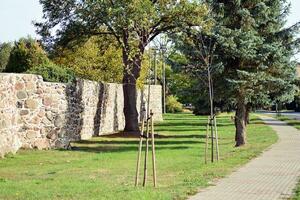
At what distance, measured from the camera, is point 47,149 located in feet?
63.6

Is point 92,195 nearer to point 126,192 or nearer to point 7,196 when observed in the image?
point 126,192

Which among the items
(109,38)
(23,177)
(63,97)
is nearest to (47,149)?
(63,97)

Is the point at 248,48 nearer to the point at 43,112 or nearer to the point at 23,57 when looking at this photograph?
the point at 43,112

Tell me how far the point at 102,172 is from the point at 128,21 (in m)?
12.3

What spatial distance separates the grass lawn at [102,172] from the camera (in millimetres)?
9844

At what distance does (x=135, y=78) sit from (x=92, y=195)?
2051 cm

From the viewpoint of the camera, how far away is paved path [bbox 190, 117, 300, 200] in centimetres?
1003

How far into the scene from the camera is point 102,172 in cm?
1360

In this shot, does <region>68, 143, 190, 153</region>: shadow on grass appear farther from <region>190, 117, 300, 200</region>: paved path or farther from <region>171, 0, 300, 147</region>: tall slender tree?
<region>190, 117, 300, 200</region>: paved path

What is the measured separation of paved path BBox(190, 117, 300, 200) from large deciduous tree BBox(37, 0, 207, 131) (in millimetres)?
10242

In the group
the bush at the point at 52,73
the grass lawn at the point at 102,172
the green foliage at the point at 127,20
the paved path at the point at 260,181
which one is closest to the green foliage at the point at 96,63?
the green foliage at the point at 127,20

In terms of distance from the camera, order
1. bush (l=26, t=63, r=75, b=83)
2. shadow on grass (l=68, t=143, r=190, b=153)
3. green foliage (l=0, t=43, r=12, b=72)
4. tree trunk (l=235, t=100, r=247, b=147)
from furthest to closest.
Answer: green foliage (l=0, t=43, r=12, b=72) < tree trunk (l=235, t=100, r=247, b=147) < bush (l=26, t=63, r=75, b=83) < shadow on grass (l=68, t=143, r=190, b=153)

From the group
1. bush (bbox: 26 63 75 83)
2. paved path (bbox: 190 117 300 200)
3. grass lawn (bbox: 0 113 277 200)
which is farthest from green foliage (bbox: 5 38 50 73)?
paved path (bbox: 190 117 300 200)

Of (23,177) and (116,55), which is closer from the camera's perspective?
(23,177)
